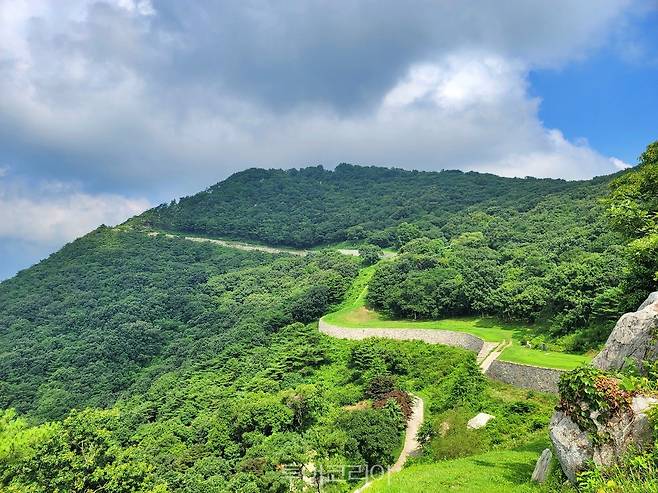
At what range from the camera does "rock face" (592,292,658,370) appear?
10070mm

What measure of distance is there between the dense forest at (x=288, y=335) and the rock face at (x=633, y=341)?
3200 millimetres

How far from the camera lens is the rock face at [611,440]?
814 cm

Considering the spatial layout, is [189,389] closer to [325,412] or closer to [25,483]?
[325,412]

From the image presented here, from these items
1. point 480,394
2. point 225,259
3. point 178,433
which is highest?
point 225,259

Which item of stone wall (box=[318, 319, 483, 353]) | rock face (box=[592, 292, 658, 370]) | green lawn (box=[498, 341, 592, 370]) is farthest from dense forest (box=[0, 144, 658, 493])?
rock face (box=[592, 292, 658, 370])

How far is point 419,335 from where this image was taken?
3531 centimetres

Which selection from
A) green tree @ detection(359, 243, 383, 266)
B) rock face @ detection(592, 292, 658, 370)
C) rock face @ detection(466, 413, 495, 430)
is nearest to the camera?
rock face @ detection(592, 292, 658, 370)

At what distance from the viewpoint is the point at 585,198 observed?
6078 centimetres

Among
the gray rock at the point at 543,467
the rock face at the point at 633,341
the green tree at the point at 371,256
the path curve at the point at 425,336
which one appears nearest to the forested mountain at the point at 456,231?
the path curve at the point at 425,336

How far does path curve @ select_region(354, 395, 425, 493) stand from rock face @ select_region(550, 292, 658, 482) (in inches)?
481

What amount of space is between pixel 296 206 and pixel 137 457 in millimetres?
104199

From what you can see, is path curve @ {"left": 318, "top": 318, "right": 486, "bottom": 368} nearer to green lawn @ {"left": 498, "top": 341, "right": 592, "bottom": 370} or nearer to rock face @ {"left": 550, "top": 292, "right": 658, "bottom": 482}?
green lawn @ {"left": 498, "top": 341, "right": 592, "bottom": 370}

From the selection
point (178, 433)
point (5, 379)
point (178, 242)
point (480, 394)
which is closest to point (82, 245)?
point (178, 242)

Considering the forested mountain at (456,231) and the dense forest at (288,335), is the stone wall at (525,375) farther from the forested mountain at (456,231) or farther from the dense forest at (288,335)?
the forested mountain at (456,231)
